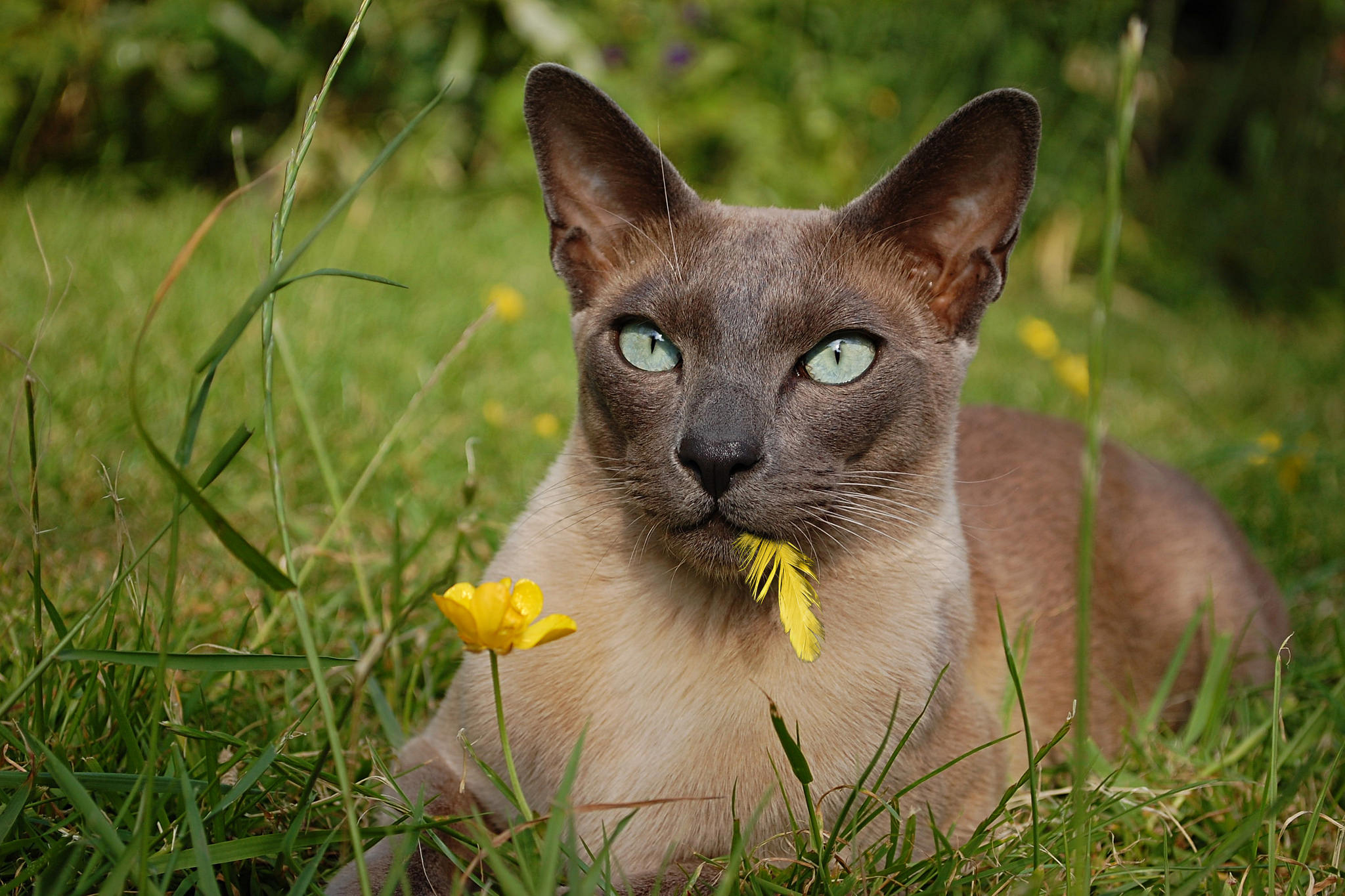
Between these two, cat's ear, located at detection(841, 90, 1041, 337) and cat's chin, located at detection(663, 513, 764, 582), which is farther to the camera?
cat's ear, located at detection(841, 90, 1041, 337)

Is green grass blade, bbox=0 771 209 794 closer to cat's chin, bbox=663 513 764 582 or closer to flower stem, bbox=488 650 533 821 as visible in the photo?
flower stem, bbox=488 650 533 821

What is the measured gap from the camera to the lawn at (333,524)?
138 cm

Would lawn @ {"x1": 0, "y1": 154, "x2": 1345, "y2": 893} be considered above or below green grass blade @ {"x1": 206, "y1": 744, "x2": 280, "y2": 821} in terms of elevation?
→ below

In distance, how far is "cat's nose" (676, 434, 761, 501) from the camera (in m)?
1.42

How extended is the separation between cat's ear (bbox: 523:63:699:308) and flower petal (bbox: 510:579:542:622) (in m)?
0.71

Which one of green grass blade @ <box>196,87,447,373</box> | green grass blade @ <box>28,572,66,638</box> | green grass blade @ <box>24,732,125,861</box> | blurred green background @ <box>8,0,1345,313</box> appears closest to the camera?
green grass blade @ <box>196,87,447,373</box>

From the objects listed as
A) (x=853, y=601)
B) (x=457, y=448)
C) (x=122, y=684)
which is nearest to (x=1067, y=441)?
(x=853, y=601)

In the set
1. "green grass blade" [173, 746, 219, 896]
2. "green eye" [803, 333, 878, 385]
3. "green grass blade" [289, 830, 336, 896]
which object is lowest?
"green grass blade" [289, 830, 336, 896]

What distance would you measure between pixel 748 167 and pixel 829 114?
26.6 inches

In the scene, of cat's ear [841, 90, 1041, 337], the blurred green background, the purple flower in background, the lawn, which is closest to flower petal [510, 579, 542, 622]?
the lawn

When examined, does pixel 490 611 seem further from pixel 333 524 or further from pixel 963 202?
pixel 963 202

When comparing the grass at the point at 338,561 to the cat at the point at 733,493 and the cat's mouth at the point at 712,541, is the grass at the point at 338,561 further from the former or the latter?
the cat's mouth at the point at 712,541

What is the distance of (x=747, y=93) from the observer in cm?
607

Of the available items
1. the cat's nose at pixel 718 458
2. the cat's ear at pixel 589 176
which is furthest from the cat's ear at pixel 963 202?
the cat's nose at pixel 718 458
